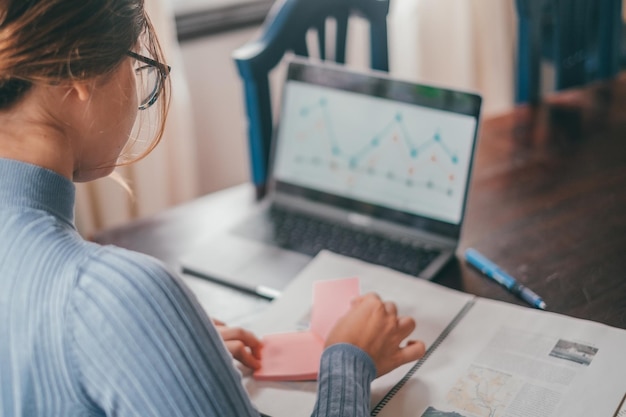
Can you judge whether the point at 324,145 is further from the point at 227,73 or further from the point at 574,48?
the point at 227,73

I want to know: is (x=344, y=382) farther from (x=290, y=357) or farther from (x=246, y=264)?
(x=246, y=264)

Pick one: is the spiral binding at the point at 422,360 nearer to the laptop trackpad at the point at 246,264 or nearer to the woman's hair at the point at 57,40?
the laptop trackpad at the point at 246,264

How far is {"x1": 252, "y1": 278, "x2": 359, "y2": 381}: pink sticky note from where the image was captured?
100 centimetres

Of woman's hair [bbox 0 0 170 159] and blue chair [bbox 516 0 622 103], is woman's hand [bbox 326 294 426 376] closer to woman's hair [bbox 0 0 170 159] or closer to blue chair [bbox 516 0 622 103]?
woman's hair [bbox 0 0 170 159]

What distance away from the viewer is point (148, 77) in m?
0.86

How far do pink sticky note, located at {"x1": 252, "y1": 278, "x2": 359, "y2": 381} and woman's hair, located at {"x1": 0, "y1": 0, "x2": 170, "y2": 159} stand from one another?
0.43 m

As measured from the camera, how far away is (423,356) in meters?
1.01

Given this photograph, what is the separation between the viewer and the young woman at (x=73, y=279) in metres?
0.68

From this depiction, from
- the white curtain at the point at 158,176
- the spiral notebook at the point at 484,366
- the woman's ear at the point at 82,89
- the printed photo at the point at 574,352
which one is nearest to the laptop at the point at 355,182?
the spiral notebook at the point at 484,366

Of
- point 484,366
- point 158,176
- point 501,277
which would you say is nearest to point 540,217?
point 501,277

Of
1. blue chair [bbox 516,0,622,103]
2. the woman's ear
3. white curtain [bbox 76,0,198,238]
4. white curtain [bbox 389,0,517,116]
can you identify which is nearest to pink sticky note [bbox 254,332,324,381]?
the woman's ear

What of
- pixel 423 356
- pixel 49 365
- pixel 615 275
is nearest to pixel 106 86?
pixel 49 365

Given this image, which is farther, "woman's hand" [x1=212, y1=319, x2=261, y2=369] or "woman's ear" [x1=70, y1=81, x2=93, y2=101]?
"woman's hand" [x1=212, y1=319, x2=261, y2=369]

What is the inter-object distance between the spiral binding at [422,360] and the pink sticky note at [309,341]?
0.31 ft
